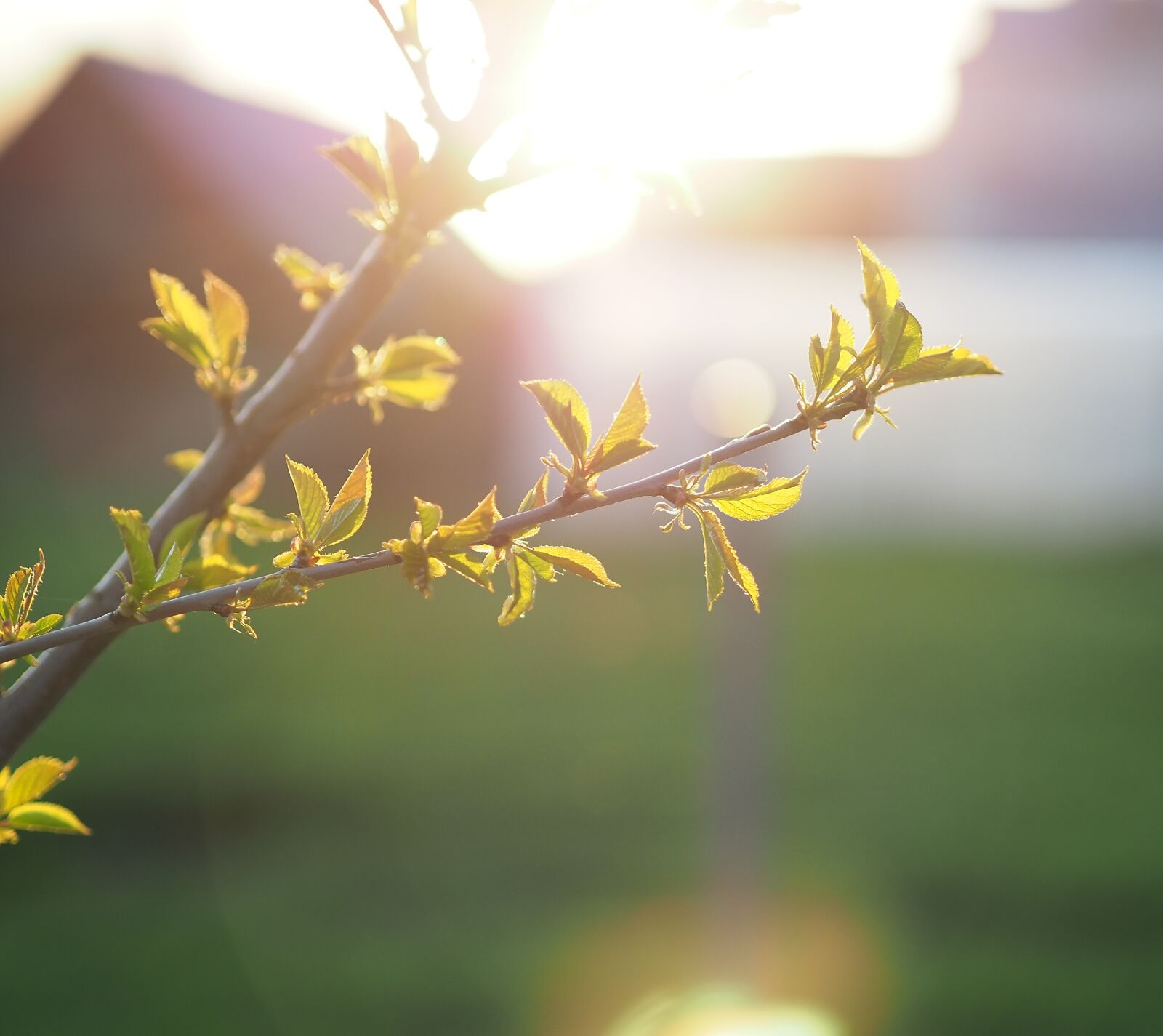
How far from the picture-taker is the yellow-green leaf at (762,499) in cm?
60

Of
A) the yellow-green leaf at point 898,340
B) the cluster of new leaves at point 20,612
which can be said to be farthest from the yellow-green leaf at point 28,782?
the yellow-green leaf at point 898,340

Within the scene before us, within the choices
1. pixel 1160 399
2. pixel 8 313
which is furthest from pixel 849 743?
pixel 1160 399

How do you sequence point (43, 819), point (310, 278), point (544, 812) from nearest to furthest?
point (43, 819) → point (310, 278) → point (544, 812)

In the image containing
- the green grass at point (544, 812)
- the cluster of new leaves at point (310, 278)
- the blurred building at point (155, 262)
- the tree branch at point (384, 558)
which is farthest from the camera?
the blurred building at point (155, 262)

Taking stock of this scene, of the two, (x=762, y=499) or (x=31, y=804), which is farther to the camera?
(x=31, y=804)

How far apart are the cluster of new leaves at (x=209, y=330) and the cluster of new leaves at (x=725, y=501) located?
42cm

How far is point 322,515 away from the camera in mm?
603

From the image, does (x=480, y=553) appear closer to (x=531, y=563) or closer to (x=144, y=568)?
(x=531, y=563)

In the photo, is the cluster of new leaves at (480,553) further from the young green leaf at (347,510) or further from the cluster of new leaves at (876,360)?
the cluster of new leaves at (876,360)

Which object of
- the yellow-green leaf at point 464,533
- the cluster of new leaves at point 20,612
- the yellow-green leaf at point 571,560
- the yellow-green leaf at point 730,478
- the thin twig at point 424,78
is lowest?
the cluster of new leaves at point 20,612

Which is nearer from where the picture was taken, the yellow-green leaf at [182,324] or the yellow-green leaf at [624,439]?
the yellow-green leaf at [624,439]

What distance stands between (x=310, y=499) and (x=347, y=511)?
23mm

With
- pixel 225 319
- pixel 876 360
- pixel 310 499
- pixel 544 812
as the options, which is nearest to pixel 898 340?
pixel 876 360

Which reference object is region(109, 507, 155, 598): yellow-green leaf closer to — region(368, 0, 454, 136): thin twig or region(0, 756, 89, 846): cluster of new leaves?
region(0, 756, 89, 846): cluster of new leaves
